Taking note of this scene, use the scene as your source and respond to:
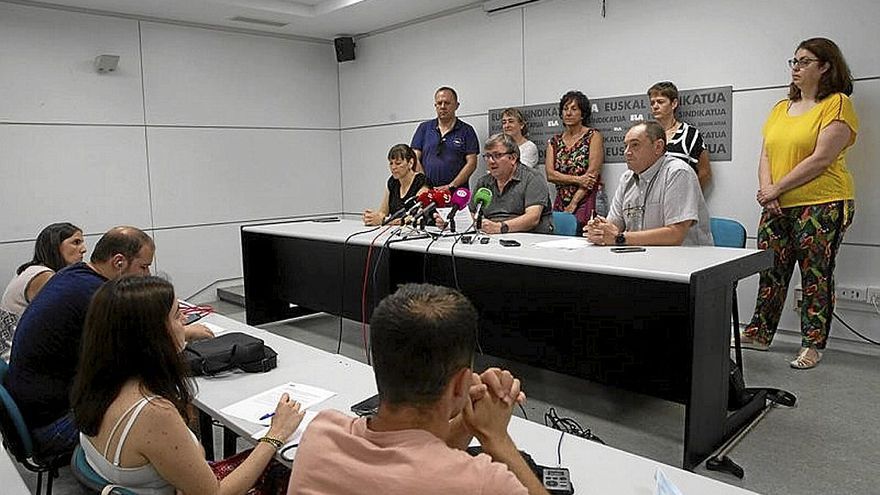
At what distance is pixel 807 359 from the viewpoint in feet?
11.5

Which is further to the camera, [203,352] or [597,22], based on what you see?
[597,22]

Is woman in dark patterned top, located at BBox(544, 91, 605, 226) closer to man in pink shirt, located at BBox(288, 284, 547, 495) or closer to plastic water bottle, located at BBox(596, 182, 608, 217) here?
plastic water bottle, located at BBox(596, 182, 608, 217)

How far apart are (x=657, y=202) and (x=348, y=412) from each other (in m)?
1.91

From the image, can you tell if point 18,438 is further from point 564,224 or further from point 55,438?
point 564,224

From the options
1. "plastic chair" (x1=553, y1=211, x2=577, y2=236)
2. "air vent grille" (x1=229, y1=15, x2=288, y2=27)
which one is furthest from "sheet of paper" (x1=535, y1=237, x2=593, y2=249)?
"air vent grille" (x1=229, y1=15, x2=288, y2=27)

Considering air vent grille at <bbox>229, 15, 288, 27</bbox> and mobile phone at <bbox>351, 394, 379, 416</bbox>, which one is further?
air vent grille at <bbox>229, 15, 288, 27</bbox>

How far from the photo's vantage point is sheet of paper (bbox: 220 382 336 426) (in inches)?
68.3

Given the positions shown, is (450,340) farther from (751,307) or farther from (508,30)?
(508,30)

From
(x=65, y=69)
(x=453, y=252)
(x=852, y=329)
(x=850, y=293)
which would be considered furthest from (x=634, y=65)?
(x=65, y=69)

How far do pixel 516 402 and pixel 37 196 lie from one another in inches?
201

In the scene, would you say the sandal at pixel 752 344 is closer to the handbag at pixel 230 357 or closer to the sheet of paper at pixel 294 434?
the handbag at pixel 230 357

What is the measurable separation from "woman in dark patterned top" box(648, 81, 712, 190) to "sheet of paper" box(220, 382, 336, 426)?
310 centimetres

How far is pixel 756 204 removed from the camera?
13.4 ft

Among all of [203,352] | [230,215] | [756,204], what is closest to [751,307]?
[756,204]
